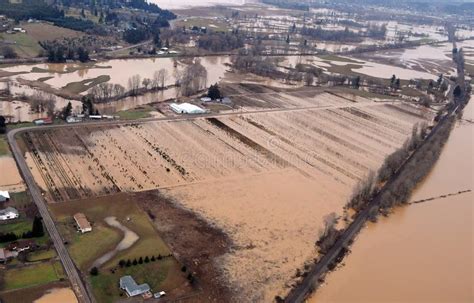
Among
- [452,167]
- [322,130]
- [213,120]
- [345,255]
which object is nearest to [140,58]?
[213,120]

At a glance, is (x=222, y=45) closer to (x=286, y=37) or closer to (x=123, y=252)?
(x=286, y=37)

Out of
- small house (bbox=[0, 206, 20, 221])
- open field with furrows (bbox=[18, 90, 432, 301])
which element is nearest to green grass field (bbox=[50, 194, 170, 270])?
open field with furrows (bbox=[18, 90, 432, 301])

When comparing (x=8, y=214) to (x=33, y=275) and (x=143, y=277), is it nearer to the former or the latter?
(x=33, y=275)

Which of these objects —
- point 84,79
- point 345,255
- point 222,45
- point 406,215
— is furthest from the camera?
point 222,45

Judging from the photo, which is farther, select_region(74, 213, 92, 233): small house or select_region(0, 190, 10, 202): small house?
select_region(0, 190, 10, 202): small house

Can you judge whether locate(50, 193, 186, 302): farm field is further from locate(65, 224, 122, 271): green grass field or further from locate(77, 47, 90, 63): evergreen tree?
locate(77, 47, 90, 63): evergreen tree

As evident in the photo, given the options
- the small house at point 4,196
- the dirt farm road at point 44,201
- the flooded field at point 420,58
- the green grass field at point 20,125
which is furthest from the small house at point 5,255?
the flooded field at point 420,58
